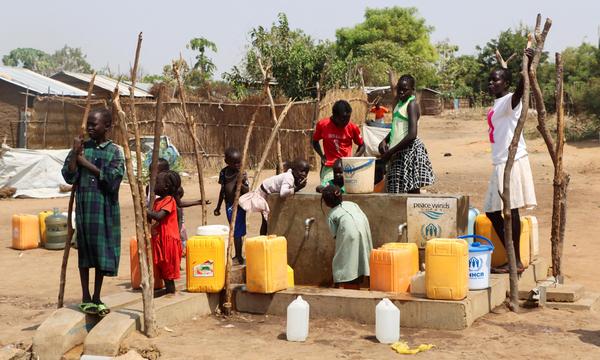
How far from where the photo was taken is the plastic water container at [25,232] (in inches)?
425

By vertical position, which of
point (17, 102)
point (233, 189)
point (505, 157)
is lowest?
point (233, 189)

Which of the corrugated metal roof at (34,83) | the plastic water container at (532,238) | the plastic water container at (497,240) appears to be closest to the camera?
the plastic water container at (497,240)

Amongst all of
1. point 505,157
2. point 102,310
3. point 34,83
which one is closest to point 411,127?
point 505,157

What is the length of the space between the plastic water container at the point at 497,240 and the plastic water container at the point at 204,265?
2.46 meters

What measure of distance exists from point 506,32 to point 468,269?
3900 cm

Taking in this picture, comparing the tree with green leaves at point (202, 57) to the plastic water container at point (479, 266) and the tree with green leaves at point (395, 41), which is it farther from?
the plastic water container at point (479, 266)

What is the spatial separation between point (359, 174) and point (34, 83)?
62.3ft

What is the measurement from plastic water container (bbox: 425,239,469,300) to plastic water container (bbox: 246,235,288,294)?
49.6 inches

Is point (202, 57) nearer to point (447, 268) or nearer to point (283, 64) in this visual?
point (283, 64)

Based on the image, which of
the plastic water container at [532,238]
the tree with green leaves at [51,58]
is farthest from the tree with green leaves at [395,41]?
the tree with green leaves at [51,58]

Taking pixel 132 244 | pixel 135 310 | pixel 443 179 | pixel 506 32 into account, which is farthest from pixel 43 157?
pixel 506 32

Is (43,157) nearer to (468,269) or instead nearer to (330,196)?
(330,196)

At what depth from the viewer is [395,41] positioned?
54406 millimetres

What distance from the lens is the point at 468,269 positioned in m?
6.29
